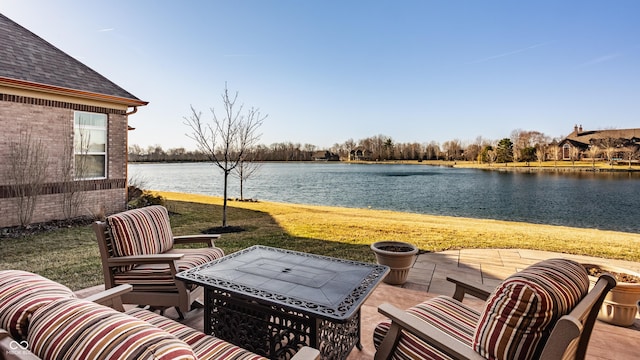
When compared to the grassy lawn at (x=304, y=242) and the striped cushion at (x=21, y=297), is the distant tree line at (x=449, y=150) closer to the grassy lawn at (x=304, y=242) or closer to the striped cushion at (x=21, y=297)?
the grassy lawn at (x=304, y=242)

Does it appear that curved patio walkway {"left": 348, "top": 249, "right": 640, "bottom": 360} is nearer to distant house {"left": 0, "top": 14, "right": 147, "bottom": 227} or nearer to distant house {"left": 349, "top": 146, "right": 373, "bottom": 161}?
distant house {"left": 0, "top": 14, "right": 147, "bottom": 227}

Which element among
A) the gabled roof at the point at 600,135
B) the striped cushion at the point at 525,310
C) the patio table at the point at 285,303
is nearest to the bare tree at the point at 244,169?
the patio table at the point at 285,303

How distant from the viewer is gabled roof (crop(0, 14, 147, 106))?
22.5ft

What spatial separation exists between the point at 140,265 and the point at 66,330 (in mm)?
2298

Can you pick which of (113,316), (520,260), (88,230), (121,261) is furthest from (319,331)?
(88,230)

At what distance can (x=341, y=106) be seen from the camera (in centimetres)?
2839

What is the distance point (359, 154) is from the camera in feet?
249

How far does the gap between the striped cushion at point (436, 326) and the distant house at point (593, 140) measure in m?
70.0

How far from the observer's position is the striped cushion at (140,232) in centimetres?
Result: 289

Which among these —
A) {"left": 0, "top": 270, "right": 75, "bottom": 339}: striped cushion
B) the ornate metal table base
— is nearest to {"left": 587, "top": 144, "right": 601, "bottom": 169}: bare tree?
the ornate metal table base

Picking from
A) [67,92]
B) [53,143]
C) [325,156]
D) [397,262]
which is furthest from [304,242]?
[325,156]

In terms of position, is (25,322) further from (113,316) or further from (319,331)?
(319,331)

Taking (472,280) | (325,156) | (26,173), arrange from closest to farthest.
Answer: (472,280) < (26,173) < (325,156)

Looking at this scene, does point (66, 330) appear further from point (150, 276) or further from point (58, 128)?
point (58, 128)
